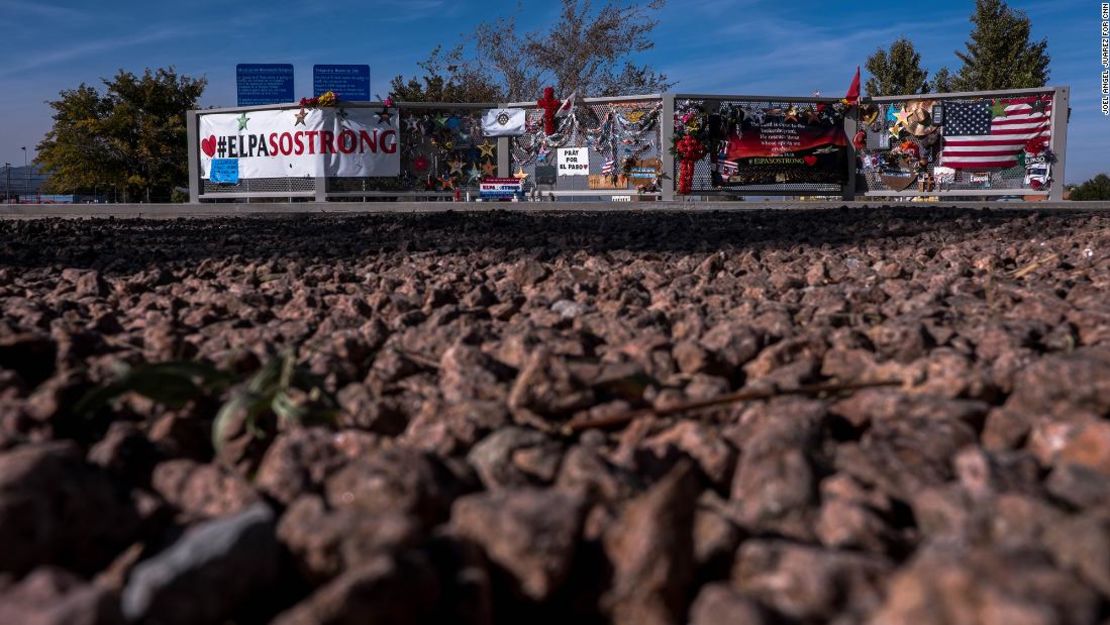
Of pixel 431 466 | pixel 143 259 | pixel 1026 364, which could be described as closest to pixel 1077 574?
pixel 431 466

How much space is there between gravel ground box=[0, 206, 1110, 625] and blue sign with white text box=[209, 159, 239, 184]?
16.6m

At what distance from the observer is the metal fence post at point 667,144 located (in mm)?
15703

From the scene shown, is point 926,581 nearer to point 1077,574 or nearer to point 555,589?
point 1077,574

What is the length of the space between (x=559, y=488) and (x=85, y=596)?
60 cm

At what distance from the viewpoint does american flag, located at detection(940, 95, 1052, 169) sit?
15352 millimetres

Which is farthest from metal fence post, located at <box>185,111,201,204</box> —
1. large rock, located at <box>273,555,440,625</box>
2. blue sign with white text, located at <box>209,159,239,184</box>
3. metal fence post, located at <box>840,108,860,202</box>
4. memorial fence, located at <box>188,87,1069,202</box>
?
large rock, located at <box>273,555,440,625</box>

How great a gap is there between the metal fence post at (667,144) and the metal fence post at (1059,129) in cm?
649

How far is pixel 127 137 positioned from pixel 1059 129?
39125mm

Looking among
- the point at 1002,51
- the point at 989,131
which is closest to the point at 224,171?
the point at 989,131

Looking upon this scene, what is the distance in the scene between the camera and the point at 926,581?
2.92ft

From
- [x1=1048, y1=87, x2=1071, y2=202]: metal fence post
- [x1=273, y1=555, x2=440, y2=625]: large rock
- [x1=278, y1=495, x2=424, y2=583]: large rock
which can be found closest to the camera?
[x1=273, y1=555, x2=440, y2=625]: large rock

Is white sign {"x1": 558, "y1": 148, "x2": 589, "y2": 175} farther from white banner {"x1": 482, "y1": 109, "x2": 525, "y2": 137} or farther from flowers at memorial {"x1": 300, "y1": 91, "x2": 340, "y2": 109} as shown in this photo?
flowers at memorial {"x1": 300, "y1": 91, "x2": 340, "y2": 109}

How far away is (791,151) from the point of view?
16.3m

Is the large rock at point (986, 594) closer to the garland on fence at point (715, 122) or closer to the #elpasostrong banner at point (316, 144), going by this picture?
the garland on fence at point (715, 122)
